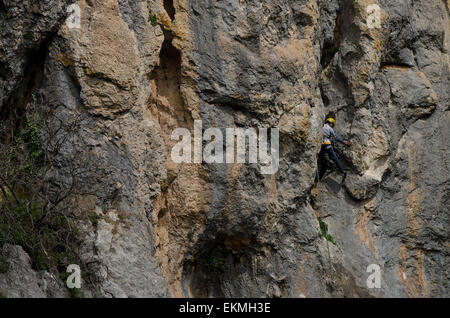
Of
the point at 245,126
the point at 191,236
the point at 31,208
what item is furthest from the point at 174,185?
the point at 31,208

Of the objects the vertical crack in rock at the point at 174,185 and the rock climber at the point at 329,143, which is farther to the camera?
the rock climber at the point at 329,143

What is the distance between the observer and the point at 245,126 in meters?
12.3

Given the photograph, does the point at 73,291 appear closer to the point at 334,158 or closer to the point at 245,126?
the point at 245,126

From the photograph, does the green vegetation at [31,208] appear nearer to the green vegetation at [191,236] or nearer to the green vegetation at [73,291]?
the green vegetation at [73,291]

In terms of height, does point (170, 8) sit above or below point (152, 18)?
above

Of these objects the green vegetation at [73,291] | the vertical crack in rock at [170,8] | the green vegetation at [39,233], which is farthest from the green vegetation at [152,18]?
the green vegetation at [73,291]

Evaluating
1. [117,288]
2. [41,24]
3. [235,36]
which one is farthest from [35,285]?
[235,36]

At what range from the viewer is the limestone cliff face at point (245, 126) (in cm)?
1095

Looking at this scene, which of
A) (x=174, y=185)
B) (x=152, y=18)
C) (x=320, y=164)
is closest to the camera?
(x=152, y=18)

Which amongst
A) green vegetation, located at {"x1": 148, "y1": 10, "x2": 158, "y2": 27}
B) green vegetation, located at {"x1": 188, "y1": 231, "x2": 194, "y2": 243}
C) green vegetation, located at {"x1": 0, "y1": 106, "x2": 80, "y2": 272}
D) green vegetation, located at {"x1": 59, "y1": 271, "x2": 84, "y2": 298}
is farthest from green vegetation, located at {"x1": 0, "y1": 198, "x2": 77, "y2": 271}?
green vegetation, located at {"x1": 148, "y1": 10, "x2": 158, "y2": 27}

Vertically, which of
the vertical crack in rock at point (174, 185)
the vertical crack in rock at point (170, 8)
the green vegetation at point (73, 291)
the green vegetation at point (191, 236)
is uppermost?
the vertical crack in rock at point (170, 8)

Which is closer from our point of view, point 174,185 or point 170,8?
point 174,185

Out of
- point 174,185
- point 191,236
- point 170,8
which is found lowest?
point 191,236

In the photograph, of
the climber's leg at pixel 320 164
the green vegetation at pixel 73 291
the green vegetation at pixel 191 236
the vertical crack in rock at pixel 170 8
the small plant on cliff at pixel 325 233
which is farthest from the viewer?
the climber's leg at pixel 320 164
